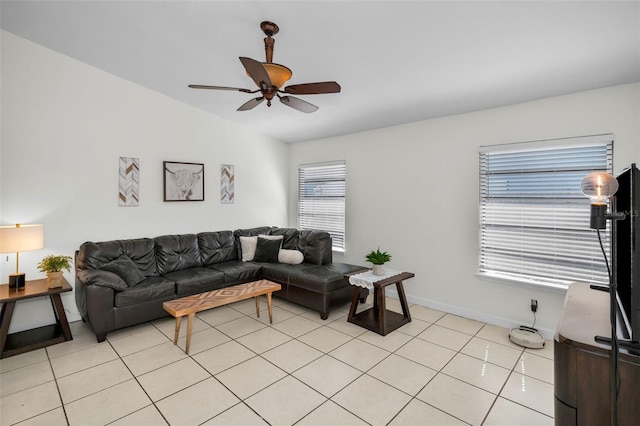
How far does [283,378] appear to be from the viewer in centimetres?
250

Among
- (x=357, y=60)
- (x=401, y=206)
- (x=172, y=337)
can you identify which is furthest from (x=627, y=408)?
(x=172, y=337)

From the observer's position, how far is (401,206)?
4336 mm

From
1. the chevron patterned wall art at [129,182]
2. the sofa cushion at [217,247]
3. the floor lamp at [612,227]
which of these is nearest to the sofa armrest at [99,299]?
the chevron patterned wall art at [129,182]

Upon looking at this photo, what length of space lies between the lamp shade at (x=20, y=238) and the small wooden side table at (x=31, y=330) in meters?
0.43

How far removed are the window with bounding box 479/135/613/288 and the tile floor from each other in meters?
0.79

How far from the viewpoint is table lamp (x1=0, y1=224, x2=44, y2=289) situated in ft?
9.39

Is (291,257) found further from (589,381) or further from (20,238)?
(589,381)

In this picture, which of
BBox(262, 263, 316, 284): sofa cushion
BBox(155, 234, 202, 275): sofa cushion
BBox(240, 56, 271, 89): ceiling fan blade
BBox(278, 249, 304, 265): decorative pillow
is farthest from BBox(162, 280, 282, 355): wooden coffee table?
BBox(240, 56, 271, 89): ceiling fan blade

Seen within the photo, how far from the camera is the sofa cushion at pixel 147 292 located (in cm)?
323

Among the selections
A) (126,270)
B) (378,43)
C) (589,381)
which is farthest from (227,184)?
(589,381)

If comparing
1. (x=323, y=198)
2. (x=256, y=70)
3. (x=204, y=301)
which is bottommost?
(x=204, y=301)

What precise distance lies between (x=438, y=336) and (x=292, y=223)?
360cm

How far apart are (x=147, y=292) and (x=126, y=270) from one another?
36 centimetres

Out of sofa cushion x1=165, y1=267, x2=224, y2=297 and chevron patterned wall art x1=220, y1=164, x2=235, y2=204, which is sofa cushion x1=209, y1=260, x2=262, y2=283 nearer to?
sofa cushion x1=165, y1=267, x2=224, y2=297
